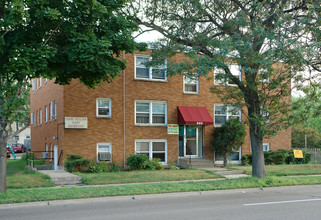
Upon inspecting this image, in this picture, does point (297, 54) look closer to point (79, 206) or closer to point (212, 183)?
point (212, 183)

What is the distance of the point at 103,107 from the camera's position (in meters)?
20.3

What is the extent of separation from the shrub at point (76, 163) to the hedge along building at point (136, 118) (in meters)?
0.46

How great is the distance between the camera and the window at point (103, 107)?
66.0 ft

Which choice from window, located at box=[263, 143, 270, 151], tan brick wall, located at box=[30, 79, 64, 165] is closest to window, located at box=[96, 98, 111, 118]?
tan brick wall, located at box=[30, 79, 64, 165]

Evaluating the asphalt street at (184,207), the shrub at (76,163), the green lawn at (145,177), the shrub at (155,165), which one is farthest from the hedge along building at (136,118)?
the asphalt street at (184,207)

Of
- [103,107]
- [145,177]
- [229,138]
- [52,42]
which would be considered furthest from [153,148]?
[52,42]

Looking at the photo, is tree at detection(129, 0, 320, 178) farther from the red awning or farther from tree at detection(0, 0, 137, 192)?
the red awning

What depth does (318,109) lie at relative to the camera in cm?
1407

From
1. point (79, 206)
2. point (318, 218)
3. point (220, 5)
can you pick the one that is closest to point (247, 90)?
point (220, 5)

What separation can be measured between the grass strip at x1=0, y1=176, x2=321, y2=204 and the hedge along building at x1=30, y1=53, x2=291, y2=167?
6239 millimetres

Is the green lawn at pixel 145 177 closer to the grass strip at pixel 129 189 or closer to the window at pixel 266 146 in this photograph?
the grass strip at pixel 129 189

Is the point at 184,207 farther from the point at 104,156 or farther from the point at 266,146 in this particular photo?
the point at 266,146

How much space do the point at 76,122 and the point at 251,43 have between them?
1087 cm

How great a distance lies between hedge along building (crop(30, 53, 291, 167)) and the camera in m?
19.5
